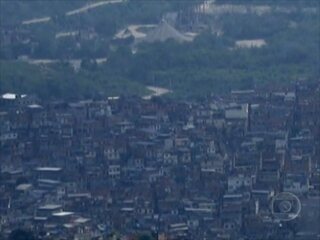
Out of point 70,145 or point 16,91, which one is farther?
point 16,91

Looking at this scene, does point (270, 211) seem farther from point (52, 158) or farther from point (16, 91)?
point (16, 91)

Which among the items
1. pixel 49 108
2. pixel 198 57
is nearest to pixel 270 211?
pixel 49 108

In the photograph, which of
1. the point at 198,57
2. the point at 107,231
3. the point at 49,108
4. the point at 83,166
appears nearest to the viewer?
the point at 107,231

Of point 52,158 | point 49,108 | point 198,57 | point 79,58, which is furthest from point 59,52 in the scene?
point 52,158

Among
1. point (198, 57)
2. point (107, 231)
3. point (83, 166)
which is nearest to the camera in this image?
point (107, 231)

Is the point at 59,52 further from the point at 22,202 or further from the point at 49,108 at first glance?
the point at 22,202

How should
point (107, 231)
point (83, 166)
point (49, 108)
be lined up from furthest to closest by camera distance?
point (49, 108), point (83, 166), point (107, 231)
